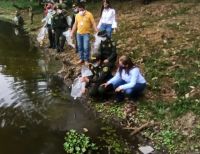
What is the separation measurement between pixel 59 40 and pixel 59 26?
0.89 m

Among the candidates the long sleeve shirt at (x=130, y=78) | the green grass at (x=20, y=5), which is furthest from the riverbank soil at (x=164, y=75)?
the green grass at (x=20, y=5)

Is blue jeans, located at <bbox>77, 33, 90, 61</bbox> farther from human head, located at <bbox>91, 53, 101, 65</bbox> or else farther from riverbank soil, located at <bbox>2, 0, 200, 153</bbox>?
human head, located at <bbox>91, 53, 101, 65</bbox>

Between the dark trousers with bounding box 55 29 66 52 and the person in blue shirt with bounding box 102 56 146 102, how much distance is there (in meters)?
6.96

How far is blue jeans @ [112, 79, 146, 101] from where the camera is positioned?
36.8ft

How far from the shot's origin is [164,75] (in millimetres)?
12914

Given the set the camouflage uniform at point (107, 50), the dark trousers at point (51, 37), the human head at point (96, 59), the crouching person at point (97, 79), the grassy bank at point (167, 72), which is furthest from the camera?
the dark trousers at point (51, 37)

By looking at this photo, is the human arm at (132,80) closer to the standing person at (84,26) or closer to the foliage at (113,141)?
the foliage at (113,141)

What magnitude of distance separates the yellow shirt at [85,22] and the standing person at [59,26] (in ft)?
9.55

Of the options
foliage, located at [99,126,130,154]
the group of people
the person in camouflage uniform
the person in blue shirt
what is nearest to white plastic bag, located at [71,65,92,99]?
the group of people

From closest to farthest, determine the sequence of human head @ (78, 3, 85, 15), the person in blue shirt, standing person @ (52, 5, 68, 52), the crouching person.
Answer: the person in blue shirt → the crouching person → human head @ (78, 3, 85, 15) → standing person @ (52, 5, 68, 52)

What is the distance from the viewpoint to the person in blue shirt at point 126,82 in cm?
1098

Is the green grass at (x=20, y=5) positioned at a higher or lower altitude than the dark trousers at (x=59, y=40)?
higher

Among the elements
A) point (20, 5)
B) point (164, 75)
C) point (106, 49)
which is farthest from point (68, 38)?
point (20, 5)

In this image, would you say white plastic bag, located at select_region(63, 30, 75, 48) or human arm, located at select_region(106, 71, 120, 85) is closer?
human arm, located at select_region(106, 71, 120, 85)
